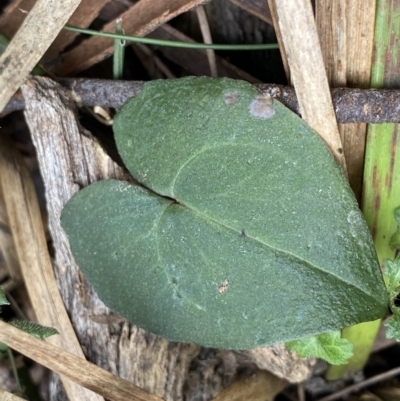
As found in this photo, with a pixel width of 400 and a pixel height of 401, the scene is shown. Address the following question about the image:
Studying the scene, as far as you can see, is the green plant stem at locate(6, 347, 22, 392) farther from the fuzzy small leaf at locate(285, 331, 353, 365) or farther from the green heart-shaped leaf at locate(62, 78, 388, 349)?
the fuzzy small leaf at locate(285, 331, 353, 365)

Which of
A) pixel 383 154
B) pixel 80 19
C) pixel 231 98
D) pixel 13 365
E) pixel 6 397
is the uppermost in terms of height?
pixel 80 19

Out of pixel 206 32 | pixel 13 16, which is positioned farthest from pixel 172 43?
pixel 13 16

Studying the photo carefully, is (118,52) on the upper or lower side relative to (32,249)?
upper

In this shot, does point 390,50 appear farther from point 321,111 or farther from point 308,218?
point 308,218

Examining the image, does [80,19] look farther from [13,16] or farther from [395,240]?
[395,240]

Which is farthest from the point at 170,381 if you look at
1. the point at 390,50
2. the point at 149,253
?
the point at 390,50
